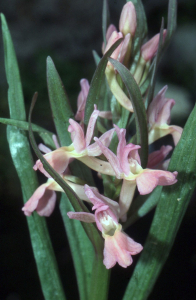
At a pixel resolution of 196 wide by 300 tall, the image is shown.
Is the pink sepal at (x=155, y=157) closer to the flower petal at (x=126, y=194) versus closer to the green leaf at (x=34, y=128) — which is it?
the flower petal at (x=126, y=194)

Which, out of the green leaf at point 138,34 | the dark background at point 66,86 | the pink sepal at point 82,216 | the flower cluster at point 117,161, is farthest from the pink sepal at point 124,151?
the dark background at point 66,86

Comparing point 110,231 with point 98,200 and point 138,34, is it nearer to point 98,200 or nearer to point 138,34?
point 98,200

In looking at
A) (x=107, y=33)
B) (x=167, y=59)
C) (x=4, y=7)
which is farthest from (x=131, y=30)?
(x=4, y=7)

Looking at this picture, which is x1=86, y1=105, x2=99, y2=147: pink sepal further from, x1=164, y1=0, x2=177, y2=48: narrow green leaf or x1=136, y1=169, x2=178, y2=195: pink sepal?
x1=164, y1=0, x2=177, y2=48: narrow green leaf

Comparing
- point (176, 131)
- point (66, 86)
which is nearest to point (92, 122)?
point (176, 131)

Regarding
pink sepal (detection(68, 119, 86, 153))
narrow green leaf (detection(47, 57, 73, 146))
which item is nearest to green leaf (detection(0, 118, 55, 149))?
narrow green leaf (detection(47, 57, 73, 146))
